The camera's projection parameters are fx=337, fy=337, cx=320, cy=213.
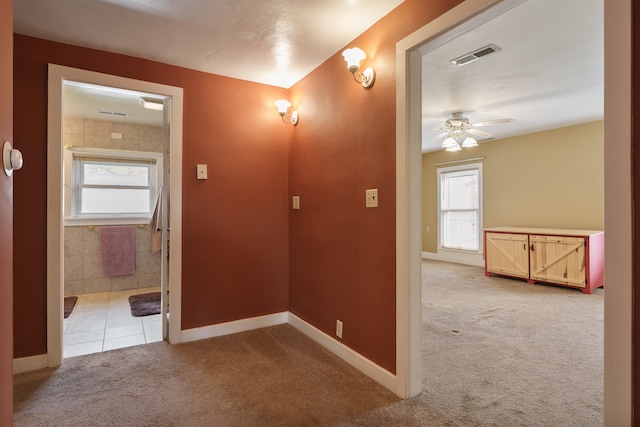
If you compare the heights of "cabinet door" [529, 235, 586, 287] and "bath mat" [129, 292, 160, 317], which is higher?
"cabinet door" [529, 235, 586, 287]

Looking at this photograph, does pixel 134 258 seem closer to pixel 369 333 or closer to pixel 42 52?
pixel 42 52

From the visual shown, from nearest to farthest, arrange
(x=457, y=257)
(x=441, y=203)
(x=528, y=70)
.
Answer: (x=528, y=70)
(x=457, y=257)
(x=441, y=203)

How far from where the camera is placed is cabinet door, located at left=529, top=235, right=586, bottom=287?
4426mm

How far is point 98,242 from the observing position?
4.62 m

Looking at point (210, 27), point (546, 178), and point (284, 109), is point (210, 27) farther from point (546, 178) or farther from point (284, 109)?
point (546, 178)

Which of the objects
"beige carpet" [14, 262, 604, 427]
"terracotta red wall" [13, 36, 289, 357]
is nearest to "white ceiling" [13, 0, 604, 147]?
"terracotta red wall" [13, 36, 289, 357]

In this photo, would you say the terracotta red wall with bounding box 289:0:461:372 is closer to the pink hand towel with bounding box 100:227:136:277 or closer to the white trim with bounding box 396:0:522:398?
the white trim with bounding box 396:0:522:398

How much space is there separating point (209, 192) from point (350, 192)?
1287 millimetres

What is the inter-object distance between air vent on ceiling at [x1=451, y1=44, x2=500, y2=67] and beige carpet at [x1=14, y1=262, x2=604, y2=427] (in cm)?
240

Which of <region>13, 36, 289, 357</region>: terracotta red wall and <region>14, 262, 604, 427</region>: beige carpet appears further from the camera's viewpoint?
<region>13, 36, 289, 357</region>: terracotta red wall

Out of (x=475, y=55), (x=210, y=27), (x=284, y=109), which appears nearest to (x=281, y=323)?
(x=284, y=109)

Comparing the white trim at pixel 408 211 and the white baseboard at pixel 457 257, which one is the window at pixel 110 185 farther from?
the white baseboard at pixel 457 257

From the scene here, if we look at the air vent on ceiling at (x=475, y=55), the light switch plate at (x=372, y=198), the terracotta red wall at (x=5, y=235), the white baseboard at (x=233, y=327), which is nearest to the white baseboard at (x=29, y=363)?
the white baseboard at (x=233, y=327)

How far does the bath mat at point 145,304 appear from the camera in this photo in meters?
3.74
